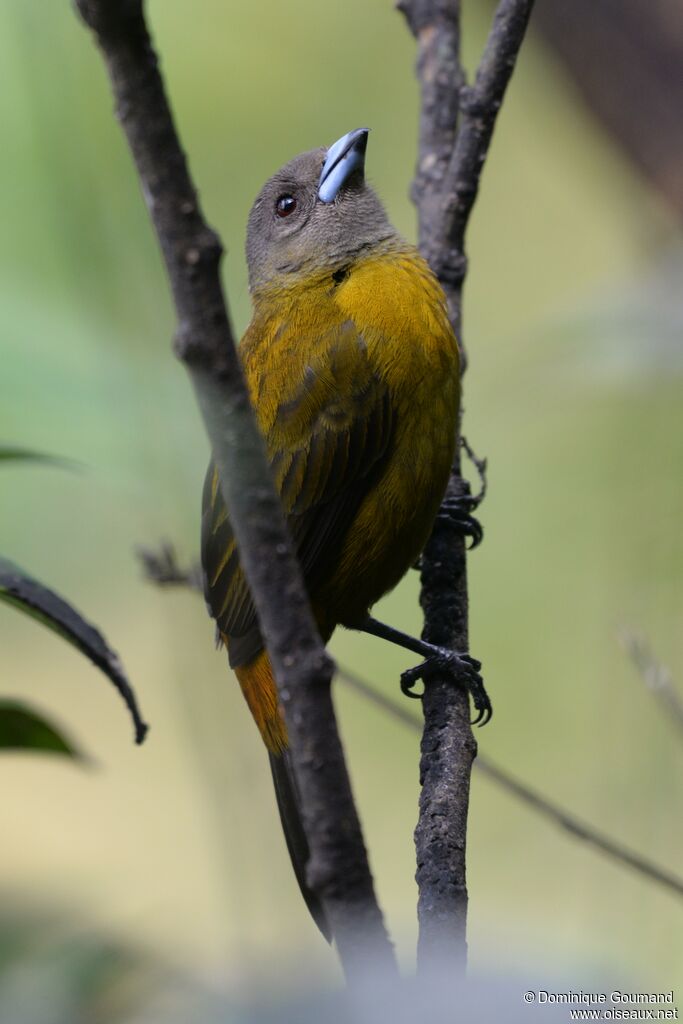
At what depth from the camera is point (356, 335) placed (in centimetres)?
298

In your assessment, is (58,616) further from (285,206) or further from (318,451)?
(285,206)

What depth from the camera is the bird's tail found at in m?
2.76

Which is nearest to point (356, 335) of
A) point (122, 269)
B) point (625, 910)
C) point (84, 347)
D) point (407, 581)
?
point (122, 269)

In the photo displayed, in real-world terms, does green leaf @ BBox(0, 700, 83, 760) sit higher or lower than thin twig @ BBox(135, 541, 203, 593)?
lower

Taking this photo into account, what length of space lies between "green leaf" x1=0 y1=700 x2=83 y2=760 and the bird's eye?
79.2 inches

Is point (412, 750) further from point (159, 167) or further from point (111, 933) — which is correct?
point (159, 167)

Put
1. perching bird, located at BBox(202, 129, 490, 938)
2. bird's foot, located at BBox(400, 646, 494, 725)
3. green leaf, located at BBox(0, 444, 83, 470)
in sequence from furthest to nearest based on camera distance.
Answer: perching bird, located at BBox(202, 129, 490, 938), bird's foot, located at BBox(400, 646, 494, 725), green leaf, located at BBox(0, 444, 83, 470)

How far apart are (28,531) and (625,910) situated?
396 cm

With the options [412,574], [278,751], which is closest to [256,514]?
[278,751]

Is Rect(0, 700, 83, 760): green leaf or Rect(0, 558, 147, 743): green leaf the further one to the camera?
Rect(0, 700, 83, 760): green leaf

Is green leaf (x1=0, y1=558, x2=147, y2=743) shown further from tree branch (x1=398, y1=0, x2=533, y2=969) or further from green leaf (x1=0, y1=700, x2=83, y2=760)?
tree branch (x1=398, y1=0, x2=533, y2=969)

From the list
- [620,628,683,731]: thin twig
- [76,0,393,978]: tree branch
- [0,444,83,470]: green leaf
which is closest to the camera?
[76,0,393,978]: tree branch

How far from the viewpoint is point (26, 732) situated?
207cm

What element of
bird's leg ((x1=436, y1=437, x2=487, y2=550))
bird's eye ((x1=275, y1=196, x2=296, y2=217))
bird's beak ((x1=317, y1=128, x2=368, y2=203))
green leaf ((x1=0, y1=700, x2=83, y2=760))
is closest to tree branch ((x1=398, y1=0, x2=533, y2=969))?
bird's leg ((x1=436, y1=437, x2=487, y2=550))
